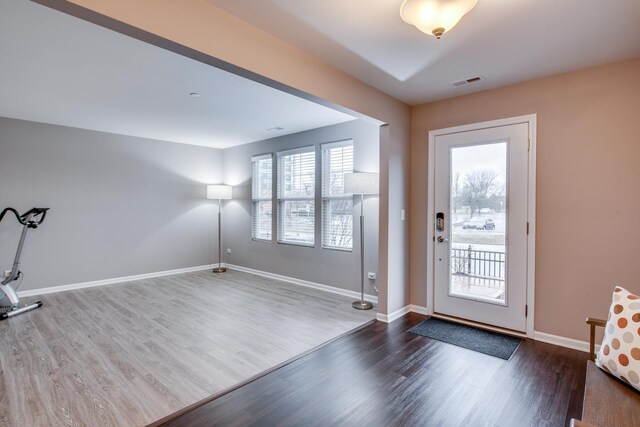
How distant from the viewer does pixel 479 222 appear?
3.41m

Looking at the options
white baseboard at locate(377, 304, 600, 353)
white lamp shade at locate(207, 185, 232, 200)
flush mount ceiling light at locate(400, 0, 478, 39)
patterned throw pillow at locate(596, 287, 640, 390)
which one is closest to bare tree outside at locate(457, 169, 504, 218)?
white baseboard at locate(377, 304, 600, 353)

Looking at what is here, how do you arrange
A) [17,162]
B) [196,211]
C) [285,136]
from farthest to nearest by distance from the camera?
1. [196,211]
2. [285,136]
3. [17,162]

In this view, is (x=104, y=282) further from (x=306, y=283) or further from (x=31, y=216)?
(x=306, y=283)

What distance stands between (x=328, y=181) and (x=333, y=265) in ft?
4.31

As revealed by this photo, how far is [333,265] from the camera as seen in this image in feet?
15.9

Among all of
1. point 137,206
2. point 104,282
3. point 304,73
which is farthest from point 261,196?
point 304,73

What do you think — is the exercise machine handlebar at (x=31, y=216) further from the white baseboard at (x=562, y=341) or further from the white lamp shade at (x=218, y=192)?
the white baseboard at (x=562, y=341)

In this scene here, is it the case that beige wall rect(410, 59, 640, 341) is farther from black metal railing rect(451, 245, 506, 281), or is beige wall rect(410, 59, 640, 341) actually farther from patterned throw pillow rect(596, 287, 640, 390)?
patterned throw pillow rect(596, 287, 640, 390)

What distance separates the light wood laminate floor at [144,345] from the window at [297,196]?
3.25 feet

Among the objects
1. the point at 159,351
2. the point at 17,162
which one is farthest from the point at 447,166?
the point at 17,162

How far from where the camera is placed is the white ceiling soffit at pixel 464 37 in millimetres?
1977

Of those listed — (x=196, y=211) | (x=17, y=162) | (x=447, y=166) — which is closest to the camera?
(x=447, y=166)

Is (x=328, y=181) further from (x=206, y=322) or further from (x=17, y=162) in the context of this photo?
(x=17, y=162)

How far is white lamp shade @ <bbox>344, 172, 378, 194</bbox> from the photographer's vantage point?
406 cm
